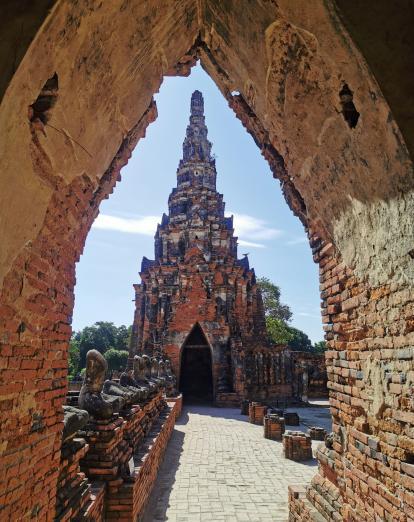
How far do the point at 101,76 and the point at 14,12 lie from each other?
3.21 feet

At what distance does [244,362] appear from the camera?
744 inches

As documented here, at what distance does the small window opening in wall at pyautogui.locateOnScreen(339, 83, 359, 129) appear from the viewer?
2673 millimetres

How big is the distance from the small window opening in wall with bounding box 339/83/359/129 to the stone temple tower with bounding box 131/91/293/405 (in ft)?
55.8

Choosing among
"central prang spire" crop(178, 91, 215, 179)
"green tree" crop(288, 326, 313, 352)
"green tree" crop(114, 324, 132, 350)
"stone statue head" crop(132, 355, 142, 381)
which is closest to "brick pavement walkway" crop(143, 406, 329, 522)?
"stone statue head" crop(132, 355, 142, 381)

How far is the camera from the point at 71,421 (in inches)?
146

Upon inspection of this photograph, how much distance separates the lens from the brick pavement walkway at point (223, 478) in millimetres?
5613

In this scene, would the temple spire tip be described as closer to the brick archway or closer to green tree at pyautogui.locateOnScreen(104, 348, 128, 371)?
green tree at pyautogui.locateOnScreen(104, 348, 128, 371)

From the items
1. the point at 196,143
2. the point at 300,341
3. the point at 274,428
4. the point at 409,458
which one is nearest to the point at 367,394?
the point at 409,458

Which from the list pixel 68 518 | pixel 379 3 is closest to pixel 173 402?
pixel 68 518

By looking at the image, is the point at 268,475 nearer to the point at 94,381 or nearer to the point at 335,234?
the point at 94,381

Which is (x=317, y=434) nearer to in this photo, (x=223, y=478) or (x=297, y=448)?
(x=297, y=448)

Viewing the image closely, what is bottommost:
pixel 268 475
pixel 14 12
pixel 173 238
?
pixel 268 475

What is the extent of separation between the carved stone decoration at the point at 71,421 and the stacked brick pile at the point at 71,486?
15 cm

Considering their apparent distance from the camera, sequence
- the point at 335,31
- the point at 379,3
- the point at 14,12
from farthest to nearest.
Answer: the point at 335,31
the point at 379,3
the point at 14,12
